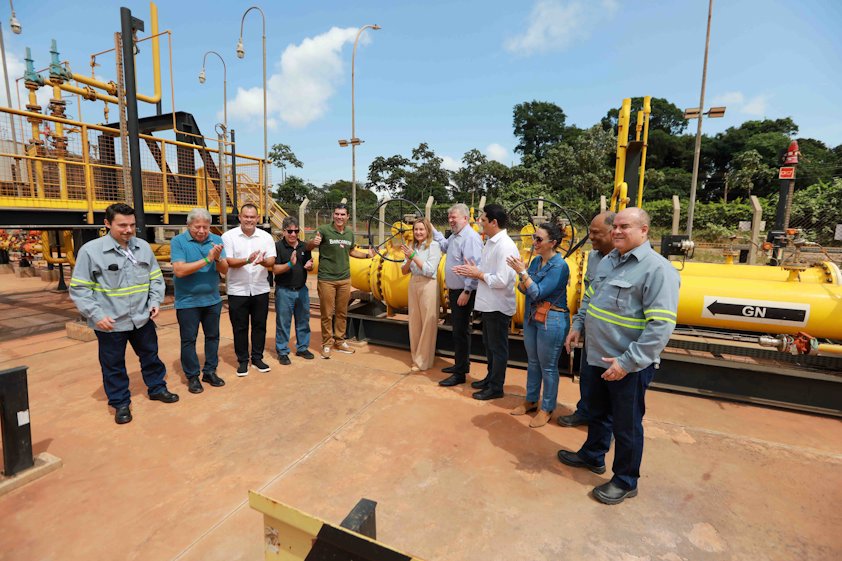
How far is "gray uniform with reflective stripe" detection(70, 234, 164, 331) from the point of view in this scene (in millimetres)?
3402

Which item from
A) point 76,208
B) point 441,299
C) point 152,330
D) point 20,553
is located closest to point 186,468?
point 20,553

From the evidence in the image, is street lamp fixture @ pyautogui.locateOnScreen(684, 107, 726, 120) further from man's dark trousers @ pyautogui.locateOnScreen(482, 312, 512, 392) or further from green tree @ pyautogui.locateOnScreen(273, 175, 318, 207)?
green tree @ pyautogui.locateOnScreen(273, 175, 318, 207)

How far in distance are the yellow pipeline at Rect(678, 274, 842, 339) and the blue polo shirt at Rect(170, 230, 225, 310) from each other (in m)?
4.97

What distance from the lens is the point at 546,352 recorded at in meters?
3.62

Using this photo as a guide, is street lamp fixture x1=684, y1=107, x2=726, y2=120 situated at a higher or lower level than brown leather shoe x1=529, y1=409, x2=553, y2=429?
higher

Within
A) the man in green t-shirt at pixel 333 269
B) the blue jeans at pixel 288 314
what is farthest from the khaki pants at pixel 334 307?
the blue jeans at pixel 288 314

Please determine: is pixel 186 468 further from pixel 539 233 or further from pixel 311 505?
pixel 539 233

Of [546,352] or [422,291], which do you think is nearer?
[546,352]

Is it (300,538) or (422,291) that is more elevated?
(422,291)

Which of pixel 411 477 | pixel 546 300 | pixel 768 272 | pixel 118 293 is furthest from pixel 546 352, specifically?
pixel 768 272

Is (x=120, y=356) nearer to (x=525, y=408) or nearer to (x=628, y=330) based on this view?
(x=525, y=408)

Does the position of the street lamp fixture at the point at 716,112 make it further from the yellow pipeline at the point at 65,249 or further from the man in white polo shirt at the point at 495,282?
the yellow pipeline at the point at 65,249

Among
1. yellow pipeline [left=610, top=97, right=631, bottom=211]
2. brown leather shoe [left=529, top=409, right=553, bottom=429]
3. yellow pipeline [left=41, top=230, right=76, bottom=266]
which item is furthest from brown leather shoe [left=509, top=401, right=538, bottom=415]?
yellow pipeline [left=41, top=230, right=76, bottom=266]

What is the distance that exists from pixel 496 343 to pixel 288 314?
2601 millimetres
